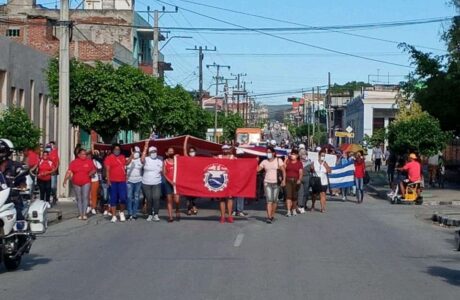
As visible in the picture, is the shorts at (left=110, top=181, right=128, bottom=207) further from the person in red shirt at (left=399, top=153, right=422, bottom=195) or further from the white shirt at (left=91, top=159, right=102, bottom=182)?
the person in red shirt at (left=399, top=153, right=422, bottom=195)

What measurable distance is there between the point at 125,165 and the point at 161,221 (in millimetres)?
1632

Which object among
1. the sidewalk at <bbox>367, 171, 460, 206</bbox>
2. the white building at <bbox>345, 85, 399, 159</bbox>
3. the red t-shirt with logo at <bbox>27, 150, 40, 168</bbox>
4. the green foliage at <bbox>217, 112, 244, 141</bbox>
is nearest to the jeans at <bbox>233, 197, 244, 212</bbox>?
the red t-shirt with logo at <bbox>27, 150, 40, 168</bbox>

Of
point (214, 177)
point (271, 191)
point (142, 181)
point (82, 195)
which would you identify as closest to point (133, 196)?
point (142, 181)

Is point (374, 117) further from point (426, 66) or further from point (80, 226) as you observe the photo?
point (80, 226)

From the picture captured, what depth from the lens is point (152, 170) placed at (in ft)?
73.6

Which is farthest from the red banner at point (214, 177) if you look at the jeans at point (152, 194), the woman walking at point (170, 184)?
the jeans at point (152, 194)

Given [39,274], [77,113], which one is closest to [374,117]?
[77,113]

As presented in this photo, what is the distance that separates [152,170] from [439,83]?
16.2m

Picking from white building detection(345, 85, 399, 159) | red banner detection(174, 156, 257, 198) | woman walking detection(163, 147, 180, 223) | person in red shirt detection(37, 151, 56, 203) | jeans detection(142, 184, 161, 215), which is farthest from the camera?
white building detection(345, 85, 399, 159)

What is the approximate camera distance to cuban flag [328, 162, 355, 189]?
3253 cm

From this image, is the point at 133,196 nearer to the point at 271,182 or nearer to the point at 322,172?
the point at 271,182

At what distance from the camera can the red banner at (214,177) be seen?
23.2m

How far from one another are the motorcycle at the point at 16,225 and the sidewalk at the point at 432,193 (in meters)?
19.3

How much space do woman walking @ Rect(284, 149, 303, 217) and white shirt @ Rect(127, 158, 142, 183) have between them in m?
4.22
